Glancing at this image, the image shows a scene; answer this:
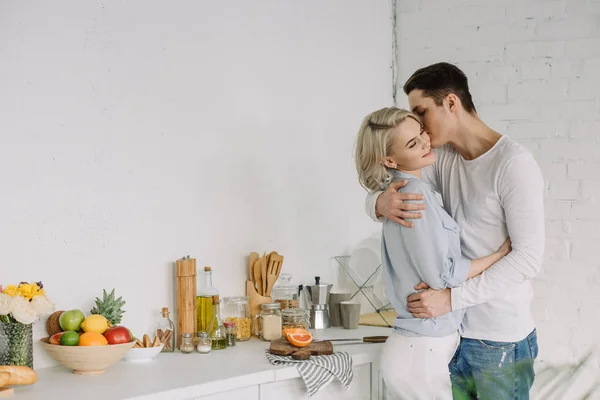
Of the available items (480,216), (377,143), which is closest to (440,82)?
(377,143)

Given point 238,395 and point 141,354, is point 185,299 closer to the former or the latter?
point 141,354

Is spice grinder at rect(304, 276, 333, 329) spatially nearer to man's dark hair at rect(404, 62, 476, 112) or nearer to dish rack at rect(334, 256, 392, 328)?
dish rack at rect(334, 256, 392, 328)

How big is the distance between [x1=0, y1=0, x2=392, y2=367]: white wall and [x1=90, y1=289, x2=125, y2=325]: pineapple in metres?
0.08

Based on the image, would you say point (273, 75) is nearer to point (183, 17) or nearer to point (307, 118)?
point (307, 118)

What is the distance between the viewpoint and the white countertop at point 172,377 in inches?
72.5

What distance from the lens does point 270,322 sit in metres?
2.60

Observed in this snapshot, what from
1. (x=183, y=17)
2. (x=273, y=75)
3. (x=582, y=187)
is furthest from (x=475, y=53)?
(x=183, y=17)

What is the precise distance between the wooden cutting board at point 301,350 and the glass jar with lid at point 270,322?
0.24 m

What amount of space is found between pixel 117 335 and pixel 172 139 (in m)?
0.80

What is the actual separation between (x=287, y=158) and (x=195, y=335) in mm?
918

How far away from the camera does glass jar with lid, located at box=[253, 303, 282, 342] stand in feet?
8.52

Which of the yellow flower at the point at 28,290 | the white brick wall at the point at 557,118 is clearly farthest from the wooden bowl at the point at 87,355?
the white brick wall at the point at 557,118

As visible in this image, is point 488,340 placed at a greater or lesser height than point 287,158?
lesser

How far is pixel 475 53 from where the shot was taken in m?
3.20
